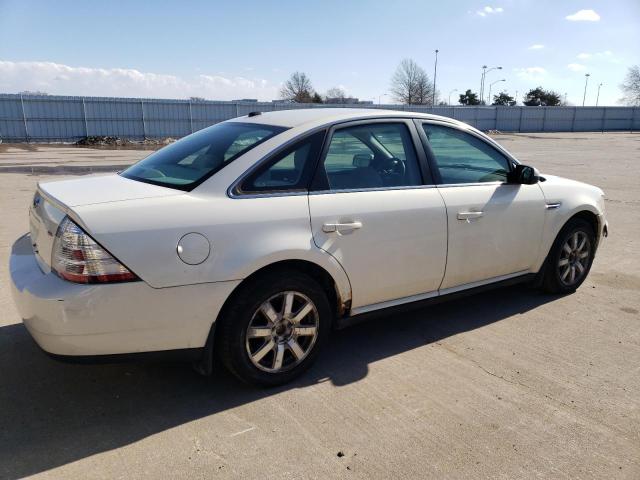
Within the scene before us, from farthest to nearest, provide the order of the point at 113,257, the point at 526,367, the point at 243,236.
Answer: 1. the point at 526,367
2. the point at 243,236
3. the point at 113,257

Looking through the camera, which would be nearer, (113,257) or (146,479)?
(146,479)

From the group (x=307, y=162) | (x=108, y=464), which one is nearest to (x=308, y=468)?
(x=108, y=464)

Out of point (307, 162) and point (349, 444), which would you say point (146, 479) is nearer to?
point (349, 444)

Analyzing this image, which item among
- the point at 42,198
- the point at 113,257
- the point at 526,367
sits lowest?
the point at 526,367

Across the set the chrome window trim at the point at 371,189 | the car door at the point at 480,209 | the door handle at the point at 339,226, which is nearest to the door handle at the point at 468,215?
the car door at the point at 480,209

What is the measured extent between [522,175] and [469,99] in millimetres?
90594

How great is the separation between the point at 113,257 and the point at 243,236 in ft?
2.25

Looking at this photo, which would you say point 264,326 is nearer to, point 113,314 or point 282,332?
point 282,332

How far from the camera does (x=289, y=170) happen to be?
3.31 m

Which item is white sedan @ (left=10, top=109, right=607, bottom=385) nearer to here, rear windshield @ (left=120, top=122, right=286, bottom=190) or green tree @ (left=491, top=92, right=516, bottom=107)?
rear windshield @ (left=120, top=122, right=286, bottom=190)

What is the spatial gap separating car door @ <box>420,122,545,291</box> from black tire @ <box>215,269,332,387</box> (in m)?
1.14

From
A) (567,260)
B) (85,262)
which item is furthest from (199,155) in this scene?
(567,260)

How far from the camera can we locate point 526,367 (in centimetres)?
366

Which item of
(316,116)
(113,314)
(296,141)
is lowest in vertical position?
(113,314)
